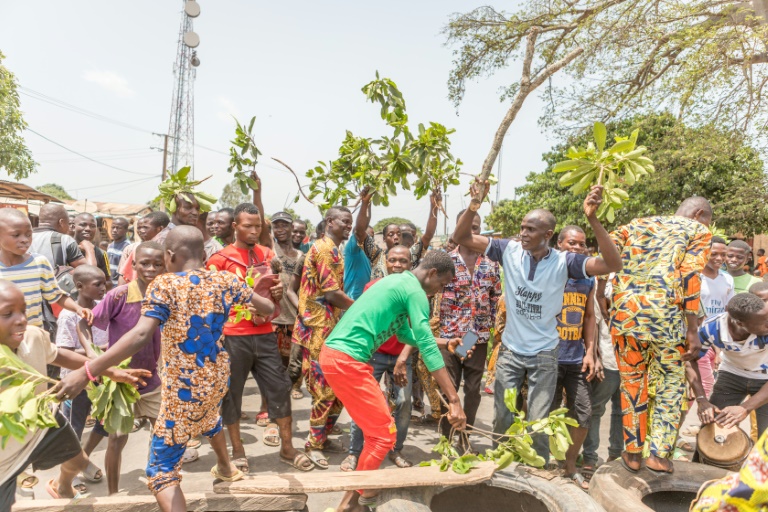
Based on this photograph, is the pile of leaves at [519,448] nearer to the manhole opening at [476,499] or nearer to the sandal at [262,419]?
the manhole opening at [476,499]

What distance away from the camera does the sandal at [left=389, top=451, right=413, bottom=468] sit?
4.20 meters

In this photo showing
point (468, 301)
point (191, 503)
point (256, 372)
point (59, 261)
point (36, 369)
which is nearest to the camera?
point (36, 369)

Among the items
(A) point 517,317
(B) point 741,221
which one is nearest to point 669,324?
(A) point 517,317

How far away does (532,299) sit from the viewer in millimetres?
3650

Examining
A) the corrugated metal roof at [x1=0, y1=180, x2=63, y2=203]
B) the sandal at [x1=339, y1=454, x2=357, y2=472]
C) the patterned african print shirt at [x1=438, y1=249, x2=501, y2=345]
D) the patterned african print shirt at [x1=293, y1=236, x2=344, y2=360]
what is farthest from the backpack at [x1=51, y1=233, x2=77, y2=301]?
the corrugated metal roof at [x1=0, y1=180, x2=63, y2=203]

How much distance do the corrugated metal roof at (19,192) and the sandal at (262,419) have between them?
17.3 meters

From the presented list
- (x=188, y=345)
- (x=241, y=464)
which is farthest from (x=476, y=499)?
(x=188, y=345)

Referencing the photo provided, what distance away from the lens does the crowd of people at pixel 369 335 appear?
278 centimetres

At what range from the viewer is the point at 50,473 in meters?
4.12

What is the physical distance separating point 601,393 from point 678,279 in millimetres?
1348

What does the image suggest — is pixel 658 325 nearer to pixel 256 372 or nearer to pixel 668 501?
pixel 668 501

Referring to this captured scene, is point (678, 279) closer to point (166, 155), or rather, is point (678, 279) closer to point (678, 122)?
point (678, 122)

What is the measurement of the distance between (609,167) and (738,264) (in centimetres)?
405

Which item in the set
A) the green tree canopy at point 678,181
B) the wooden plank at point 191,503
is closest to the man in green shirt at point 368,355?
the wooden plank at point 191,503
